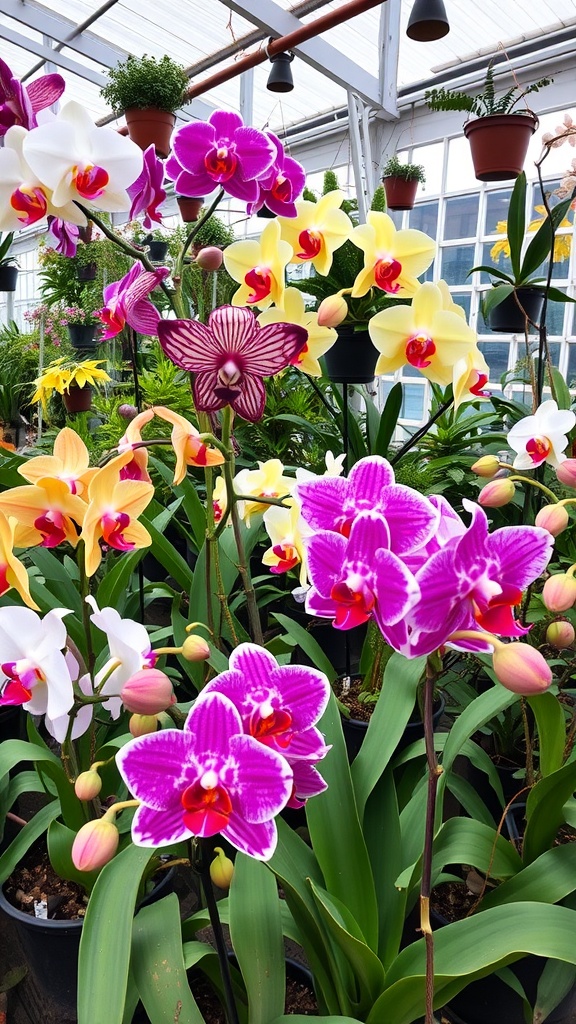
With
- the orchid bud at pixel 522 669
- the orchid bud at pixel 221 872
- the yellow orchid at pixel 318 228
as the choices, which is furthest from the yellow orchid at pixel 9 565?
the yellow orchid at pixel 318 228

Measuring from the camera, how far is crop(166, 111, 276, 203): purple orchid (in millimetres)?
697

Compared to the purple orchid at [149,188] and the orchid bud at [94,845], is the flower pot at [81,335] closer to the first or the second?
the purple orchid at [149,188]

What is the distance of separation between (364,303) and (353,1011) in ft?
3.13

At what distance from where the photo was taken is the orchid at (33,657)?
532 millimetres

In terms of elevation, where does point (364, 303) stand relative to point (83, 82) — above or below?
below

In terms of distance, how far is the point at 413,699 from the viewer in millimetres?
742

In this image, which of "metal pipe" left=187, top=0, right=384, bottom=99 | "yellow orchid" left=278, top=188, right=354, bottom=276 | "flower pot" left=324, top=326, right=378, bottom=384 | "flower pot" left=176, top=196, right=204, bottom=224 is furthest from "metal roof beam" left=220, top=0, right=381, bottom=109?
"yellow orchid" left=278, top=188, right=354, bottom=276

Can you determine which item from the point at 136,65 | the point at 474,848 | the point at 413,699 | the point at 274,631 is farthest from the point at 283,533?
the point at 136,65

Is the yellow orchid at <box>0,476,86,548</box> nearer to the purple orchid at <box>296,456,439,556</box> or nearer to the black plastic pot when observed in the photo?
the purple orchid at <box>296,456,439,556</box>

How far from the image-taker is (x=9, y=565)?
1.89 feet

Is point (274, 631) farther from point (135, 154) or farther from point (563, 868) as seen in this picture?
point (135, 154)

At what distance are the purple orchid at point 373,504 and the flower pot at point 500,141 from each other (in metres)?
2.02

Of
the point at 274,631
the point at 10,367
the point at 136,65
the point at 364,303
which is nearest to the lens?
the point at 364,303

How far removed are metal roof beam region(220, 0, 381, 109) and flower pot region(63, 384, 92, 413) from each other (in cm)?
166
